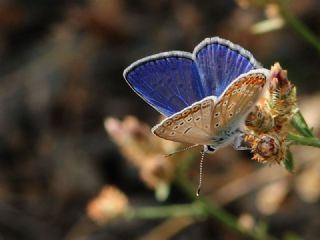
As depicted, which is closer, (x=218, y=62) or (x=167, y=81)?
(x=218, y=62)

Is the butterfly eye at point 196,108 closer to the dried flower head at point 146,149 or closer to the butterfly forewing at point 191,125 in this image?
the butterfly forewing at point 191,125

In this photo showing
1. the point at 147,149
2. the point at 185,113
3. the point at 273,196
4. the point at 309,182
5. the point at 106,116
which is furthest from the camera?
the point at 106,116

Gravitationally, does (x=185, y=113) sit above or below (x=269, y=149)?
above

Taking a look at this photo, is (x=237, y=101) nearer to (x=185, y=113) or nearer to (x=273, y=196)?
(x=185, y=113)

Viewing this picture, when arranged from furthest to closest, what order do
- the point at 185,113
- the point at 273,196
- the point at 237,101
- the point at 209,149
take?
1. the point at 273,196
2. the point at 209,149
3. the point at 237,101
4. the point at 185,113

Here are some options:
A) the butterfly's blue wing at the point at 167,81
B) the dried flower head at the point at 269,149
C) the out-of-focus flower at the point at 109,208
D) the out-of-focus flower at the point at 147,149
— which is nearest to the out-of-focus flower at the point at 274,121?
the dried flower head at the point at 269,149

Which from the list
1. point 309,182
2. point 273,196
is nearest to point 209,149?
point 273,196

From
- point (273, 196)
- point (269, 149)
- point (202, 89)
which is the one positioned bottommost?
point (269, 149)

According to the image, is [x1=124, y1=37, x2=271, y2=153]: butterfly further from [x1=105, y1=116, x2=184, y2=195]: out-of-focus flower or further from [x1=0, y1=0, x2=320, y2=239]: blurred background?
[x1=0, y1=0, x2=320, y2=239]: blurred background
